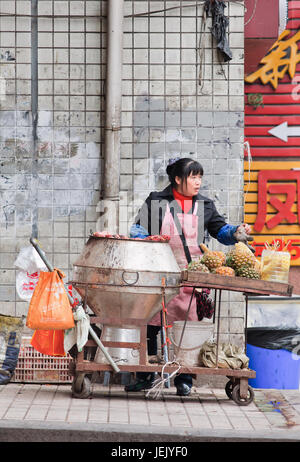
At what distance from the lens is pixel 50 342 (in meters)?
6.04

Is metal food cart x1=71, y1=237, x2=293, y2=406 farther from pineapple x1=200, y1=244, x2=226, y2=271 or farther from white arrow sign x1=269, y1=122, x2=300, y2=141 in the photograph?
white arrow sign x1=269, y1=122, x2=300, y2=141

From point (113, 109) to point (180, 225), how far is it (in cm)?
143

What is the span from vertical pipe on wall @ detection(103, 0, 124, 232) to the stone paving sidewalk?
5.92 feet

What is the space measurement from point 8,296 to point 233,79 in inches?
123

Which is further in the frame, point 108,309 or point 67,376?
point 67,376

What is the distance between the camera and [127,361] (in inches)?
239

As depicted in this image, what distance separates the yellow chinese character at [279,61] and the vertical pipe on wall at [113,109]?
256 centimetres

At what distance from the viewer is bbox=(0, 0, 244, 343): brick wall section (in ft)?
24.1

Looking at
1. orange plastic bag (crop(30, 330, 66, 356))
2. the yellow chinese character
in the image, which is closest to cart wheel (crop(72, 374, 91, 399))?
orange plastic bag (crop(30, 330, 66, 356))

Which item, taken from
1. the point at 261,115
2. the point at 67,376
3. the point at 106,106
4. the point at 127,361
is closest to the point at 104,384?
the point at 67,376

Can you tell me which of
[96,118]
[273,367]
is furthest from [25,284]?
[273,367]

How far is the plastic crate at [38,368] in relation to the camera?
6707mm
